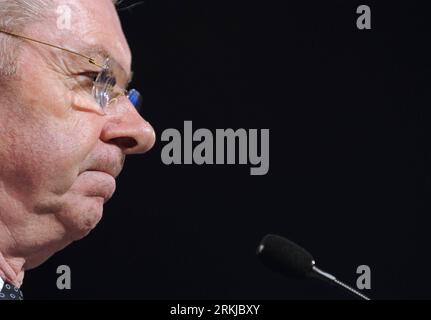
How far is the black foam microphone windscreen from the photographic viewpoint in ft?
3.92

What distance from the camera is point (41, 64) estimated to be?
1.19 metres

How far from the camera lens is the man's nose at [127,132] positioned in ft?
4.08

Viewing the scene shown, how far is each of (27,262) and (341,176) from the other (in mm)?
1244

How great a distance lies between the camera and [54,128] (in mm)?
1163

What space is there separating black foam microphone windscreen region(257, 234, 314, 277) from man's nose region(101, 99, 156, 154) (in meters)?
0.26

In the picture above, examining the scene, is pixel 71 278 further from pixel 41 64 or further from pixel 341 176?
pixel 41 64

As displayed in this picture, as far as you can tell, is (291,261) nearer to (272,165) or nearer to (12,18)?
(12,18)

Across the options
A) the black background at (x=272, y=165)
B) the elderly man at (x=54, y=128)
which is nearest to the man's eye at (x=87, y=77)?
the elderly man at (x=54, y=128)

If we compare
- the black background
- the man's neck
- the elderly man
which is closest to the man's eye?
the elderly man

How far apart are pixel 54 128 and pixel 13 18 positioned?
0.62ft

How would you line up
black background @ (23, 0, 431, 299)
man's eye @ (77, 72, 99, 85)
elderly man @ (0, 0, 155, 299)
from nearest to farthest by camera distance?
elderly man @ (0, 0, 155, 299), man's eye @ (77, 72, 99, 85), black background @ (23, 0, 431, 299)

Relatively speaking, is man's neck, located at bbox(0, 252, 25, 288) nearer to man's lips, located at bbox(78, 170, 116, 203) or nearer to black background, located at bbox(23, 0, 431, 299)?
man's lips, located at bbox(78, 170, 116, 203)

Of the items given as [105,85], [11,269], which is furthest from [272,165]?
[11,269]
